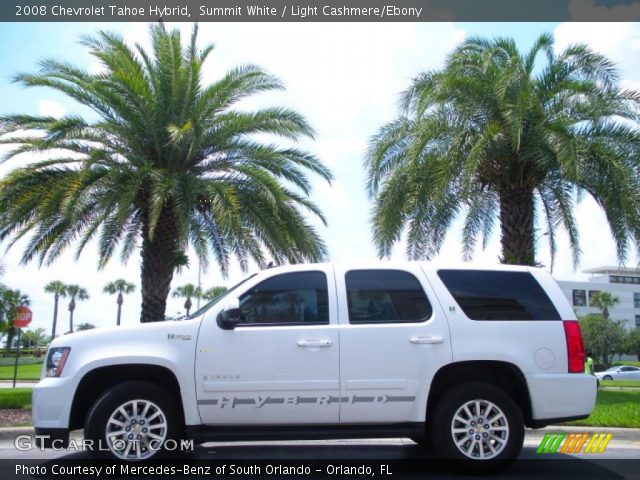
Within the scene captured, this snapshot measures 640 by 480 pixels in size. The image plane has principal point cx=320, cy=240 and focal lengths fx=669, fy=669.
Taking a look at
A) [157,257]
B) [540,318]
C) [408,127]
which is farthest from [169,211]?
[540,318]

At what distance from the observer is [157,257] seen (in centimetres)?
1530

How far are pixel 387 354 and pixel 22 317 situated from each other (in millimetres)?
15203

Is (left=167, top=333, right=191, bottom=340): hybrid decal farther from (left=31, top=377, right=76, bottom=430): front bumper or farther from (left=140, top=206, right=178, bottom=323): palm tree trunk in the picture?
(left=140, top=206, right=178, bottom=323): palm tree trunk

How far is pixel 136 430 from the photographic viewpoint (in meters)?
6.24

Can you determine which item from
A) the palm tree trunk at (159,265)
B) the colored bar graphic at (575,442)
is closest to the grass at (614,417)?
the colored bar graphic at (575,442)

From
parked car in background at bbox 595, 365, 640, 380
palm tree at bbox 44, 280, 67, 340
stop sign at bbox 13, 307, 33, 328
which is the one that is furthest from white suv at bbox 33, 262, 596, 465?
palm tree at bbox 44, 280, 67, 340

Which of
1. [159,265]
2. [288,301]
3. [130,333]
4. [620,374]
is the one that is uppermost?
[159,265]

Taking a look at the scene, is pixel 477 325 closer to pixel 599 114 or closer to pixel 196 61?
pixel 599 114

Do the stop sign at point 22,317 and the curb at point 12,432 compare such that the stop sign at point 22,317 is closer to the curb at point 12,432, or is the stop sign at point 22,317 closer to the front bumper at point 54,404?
the curb at point 12,432

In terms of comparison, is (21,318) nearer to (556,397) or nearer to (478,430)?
(478,430)

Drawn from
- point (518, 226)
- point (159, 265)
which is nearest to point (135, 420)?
point (159, 265)

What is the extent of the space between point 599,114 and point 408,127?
169 inches

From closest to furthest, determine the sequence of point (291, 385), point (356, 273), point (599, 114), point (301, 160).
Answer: point (291, 385)
point (356, 273)
point (599, 114)
point (301, 160)

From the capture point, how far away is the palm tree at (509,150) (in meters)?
14.3
